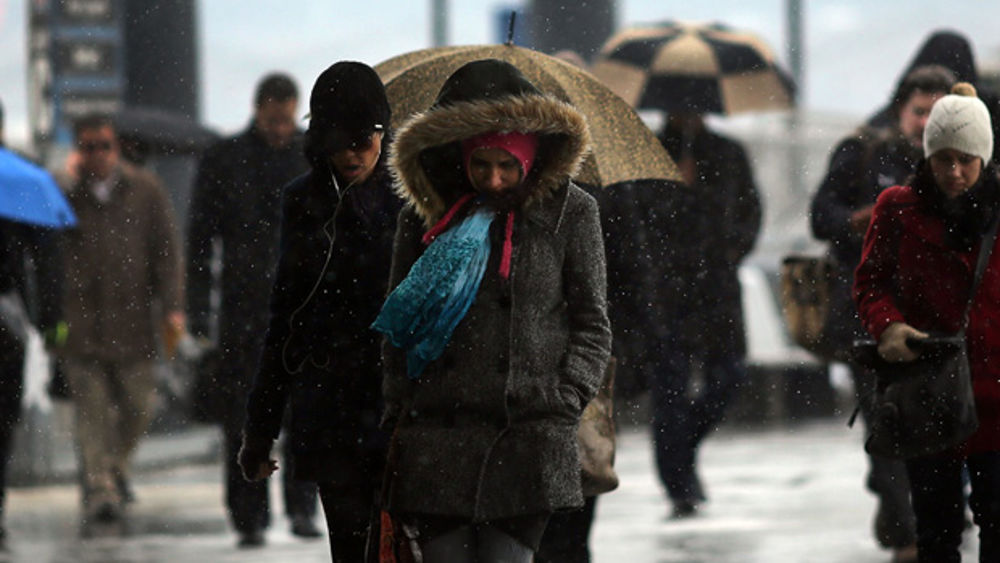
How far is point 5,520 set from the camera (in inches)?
404

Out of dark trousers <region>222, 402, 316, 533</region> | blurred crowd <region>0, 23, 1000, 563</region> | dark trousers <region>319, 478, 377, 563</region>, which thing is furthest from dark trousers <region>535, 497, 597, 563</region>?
dark trousers <region>222, 402, 316, 533</region>

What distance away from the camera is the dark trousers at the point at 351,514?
5312 mm

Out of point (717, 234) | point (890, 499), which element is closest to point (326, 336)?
point (890, 499)

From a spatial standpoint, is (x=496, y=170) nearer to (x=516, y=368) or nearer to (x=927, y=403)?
(x=516, y=368)

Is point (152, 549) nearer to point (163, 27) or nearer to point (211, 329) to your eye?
point (211, 329)

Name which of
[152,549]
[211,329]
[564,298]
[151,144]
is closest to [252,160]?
[211,329]

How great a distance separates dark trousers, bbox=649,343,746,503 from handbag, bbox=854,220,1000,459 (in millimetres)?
3751

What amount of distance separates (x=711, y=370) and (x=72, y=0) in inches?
250

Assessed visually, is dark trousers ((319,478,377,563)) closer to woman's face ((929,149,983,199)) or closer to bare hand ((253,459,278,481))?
bare hand ((253,459,278,481))

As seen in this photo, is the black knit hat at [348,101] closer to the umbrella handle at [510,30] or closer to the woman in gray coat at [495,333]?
the woman in gray coat at [495,333]

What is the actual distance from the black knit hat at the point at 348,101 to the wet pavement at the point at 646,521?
3.42 meters

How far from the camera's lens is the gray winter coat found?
4824 millimetres

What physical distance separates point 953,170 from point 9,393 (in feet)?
14.8

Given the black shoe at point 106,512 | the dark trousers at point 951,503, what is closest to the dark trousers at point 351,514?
the dark trousers at point 951,503
